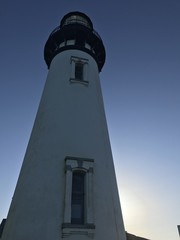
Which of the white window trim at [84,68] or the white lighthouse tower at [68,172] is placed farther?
the white window trim at [84,68]

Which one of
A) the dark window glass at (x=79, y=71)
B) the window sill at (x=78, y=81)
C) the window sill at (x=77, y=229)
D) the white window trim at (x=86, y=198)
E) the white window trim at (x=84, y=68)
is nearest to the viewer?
the window sill at (x=77, y=229)

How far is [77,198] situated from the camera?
10.0 m

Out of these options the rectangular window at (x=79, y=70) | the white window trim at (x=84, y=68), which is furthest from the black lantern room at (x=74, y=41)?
the rectangular window at (x=79, y=70)

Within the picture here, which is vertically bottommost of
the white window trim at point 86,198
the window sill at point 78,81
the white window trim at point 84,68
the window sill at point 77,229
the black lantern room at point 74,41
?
the window sill at point 77,229

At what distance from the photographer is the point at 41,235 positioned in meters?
8.57

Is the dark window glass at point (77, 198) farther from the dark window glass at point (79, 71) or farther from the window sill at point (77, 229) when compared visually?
the dark window glass at point (79, 71)

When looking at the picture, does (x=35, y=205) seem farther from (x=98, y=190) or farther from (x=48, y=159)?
(x=98, y=190)

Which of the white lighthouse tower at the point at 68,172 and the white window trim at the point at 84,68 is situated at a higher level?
the white window trim at the point at 84,68

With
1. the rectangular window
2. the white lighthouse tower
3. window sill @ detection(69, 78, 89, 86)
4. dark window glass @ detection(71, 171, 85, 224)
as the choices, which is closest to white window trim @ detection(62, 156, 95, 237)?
the white lighthouse tower

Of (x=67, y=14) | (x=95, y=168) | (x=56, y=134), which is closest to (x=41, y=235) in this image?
(x=95, y=168)

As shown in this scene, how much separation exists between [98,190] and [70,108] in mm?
4651

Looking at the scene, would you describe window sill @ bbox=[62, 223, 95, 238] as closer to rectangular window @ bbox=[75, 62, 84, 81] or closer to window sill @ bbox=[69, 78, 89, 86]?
window sill @ bbox=[69, 78, 89, 86]

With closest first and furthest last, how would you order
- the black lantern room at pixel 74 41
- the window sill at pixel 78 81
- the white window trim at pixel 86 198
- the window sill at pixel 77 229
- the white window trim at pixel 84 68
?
the window sill at pixel 77 229 → the white window trim at pixel 86 198 → the window sill at pixel 78 81 → the white window trim at pixel 84 68 → the black lantern room at pixel 74 41

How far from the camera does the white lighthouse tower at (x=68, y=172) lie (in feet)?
29.3
